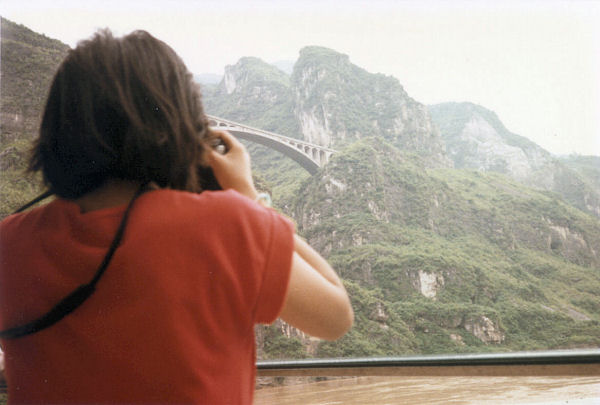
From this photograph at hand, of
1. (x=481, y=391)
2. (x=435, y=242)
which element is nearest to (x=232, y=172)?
(x=481, y=391)

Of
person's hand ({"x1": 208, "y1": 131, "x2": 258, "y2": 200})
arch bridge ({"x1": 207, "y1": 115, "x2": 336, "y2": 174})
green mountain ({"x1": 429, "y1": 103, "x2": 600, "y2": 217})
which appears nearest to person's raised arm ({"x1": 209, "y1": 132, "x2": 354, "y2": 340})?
person's hand ({"x1": 208, "y1": 131, "x2": 258, "y2": 200})

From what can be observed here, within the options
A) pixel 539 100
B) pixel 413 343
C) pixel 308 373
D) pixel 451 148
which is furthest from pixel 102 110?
pixel 451 148

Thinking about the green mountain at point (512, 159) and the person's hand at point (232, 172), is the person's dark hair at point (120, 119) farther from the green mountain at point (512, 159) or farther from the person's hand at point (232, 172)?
the green mountain at point (512, 159)

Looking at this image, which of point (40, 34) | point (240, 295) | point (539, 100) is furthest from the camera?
point (539, 100)

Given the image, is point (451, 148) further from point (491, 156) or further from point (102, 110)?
point (102, 110)

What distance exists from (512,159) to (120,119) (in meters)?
14.7

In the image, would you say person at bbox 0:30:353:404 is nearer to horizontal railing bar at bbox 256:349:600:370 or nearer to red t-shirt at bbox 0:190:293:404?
red t-shirt at bbox 0:190:293:404

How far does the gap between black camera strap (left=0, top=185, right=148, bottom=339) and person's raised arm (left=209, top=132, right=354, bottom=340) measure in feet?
0.28

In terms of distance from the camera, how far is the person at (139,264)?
0.79 ft

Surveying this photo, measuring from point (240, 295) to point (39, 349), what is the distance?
13 centimetres

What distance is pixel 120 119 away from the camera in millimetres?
272

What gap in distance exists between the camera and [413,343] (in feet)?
39.6

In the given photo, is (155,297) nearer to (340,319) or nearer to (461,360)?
(340,319)

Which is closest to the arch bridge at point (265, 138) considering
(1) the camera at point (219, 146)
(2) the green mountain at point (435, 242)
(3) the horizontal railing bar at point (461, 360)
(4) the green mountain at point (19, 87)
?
(4) the green mountain at point (19, 87)
